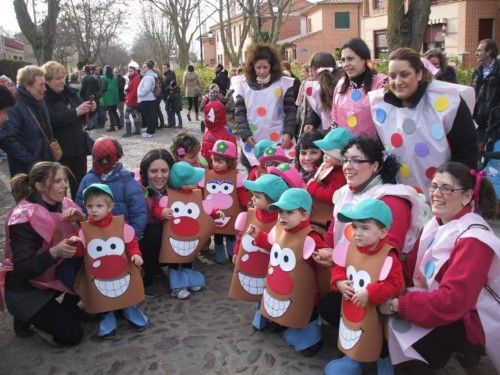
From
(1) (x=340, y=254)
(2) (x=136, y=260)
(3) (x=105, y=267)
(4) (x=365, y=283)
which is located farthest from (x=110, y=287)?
(4) (x=365, y=283)

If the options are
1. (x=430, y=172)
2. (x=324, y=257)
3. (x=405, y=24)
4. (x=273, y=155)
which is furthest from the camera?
(x=405, y=24)

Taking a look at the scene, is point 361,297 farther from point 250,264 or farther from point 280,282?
point 250,264

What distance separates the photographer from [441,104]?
10.6 ft

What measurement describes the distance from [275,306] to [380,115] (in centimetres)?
145

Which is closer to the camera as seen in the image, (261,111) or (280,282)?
(280,282)

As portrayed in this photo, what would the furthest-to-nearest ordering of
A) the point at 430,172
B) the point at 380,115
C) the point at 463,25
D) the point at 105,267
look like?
the point at 463,25, the point at 105,267, the point at 380,115, the point at 430,172

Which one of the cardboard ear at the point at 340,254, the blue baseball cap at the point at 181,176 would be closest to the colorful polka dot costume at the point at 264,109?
the blue baseball cap at the point at 181,176

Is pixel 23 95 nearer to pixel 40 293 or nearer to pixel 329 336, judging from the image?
pixel 40 293

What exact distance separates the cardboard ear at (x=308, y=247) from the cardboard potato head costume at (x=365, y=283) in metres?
0.33

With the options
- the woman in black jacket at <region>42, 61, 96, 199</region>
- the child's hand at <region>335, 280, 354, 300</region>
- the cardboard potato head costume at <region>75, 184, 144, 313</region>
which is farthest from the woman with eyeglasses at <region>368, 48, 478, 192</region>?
the woman in black jacket at <region>42, 61, 96, 199</region>

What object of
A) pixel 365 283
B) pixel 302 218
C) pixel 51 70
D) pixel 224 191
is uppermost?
pixel 51 70

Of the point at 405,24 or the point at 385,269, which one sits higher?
the point at 405,24

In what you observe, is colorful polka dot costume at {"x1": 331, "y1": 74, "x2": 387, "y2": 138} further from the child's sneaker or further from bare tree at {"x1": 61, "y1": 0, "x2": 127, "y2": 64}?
bare tree at {"x1": 61, "y1": 0, "x2": 127, "y2": 64}

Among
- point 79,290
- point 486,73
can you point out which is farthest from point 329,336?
point 486,73
